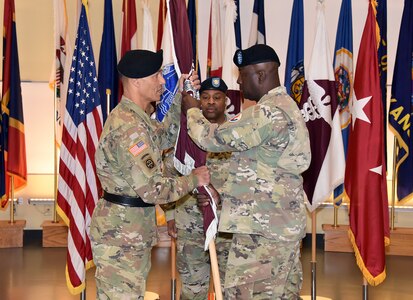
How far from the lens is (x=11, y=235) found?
707 centimetres

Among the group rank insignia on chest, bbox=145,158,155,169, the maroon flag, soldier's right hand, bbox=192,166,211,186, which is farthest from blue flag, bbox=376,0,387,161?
rank insignia on chest, bbox=145,158,155,169

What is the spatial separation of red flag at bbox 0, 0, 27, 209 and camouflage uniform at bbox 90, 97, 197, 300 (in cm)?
340

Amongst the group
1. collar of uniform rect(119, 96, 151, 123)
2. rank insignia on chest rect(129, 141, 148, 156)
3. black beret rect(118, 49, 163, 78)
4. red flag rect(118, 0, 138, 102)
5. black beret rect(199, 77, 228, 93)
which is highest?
red flag rect(118, 0, 138, 102)

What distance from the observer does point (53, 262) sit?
653 centimetres

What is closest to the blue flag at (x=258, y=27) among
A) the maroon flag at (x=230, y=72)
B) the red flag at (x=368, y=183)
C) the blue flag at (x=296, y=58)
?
the maroon flag at (x=230, y=72)

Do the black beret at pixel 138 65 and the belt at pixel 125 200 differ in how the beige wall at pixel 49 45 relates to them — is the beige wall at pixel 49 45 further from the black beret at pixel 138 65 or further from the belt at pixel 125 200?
the belt at pixel 125 200

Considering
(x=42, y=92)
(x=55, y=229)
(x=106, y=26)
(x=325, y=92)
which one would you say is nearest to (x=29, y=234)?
(x=55, y=229)

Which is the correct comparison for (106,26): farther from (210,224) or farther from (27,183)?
(210,224)

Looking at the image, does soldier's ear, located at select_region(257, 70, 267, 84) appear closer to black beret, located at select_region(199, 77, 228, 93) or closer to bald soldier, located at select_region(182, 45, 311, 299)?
bald soldier, located at select_region(182, 45, 311, 299)

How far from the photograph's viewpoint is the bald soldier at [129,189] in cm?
330

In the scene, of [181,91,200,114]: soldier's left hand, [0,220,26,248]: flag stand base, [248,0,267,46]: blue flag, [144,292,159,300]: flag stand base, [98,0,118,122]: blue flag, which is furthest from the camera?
[0,220,26,248]: flag stand base

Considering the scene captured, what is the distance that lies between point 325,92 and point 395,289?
5.78ft

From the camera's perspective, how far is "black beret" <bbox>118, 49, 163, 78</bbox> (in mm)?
3410

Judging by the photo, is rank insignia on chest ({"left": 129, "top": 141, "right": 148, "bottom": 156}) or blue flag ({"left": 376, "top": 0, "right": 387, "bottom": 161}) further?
blue flag ({"left": 376, "top": 0, "right": 387, "bottom": 161})
